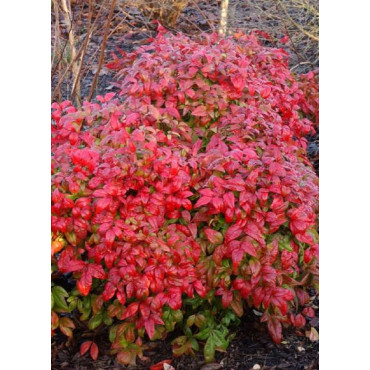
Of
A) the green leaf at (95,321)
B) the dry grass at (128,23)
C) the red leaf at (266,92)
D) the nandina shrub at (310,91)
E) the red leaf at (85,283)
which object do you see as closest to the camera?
the red leaf at (85,283)

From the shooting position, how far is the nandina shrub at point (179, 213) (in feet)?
6.31

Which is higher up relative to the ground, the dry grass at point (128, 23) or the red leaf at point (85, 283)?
the dry grass at point (128, 23)

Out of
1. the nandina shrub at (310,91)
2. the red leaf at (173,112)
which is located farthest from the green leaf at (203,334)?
the nandina shrub at (310,91)

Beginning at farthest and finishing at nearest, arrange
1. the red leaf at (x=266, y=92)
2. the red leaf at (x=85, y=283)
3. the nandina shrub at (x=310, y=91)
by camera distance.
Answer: the nandina shrub at (x=310, y=91) < the red leaf at (x=266, y=92) < the red leaf at (x=85, y=283)

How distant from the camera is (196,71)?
2344mm

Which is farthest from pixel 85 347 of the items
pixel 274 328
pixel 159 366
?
pixel 274 328

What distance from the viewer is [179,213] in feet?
6.66

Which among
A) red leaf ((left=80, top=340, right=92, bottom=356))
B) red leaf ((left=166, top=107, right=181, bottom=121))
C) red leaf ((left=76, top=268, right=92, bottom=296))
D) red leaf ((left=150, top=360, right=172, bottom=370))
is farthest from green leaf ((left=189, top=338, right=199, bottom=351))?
red leaf ((left=166, top=107, right=181, bottom=121))

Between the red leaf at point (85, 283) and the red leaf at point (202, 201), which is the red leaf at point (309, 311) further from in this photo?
the red leaf at point (85, 283)

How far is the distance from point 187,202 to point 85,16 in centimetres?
97

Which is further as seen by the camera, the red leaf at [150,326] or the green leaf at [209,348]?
the green leaf at [209,348]

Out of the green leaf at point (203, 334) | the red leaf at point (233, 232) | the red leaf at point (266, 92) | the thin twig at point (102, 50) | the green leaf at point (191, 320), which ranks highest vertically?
the thin twig at point (102, 50)

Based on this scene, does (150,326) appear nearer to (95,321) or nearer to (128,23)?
(95,321)
